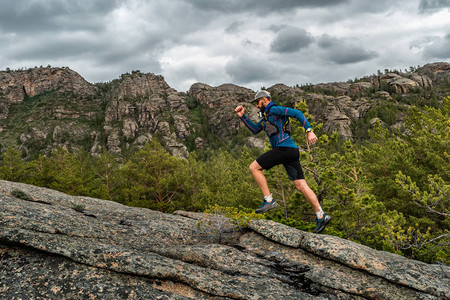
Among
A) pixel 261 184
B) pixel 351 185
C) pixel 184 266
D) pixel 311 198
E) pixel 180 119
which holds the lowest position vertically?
pixel 351 185

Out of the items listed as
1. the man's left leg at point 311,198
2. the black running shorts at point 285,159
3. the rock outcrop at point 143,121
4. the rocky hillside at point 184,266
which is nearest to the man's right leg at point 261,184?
the black running shorts at point 285,159

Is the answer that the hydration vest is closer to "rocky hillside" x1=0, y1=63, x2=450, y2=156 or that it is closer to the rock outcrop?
"rocky hillside" x1=0, y1=63, x2=450, y2=156

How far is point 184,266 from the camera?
4.76 m

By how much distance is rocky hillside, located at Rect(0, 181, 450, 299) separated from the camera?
4.14 meters

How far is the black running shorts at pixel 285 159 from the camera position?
5.96m

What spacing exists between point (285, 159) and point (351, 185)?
947cm

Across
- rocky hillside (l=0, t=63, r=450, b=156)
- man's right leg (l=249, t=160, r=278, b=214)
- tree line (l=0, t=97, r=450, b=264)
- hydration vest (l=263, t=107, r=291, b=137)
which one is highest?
rocky hillside (l=0, t=63, r=450, b=156)

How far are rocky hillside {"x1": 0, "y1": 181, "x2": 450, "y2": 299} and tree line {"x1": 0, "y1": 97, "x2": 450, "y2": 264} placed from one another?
1.66 metres

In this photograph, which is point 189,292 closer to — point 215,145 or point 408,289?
point 408,289

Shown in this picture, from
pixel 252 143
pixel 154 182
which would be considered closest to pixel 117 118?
pixel 252 143

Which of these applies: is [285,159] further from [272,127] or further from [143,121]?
[143,121]

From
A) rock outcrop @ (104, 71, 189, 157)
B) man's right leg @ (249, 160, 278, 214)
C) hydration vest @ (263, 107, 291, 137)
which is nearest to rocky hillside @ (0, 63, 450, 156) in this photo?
rock outcrop @ (104, 71, 189, 157)

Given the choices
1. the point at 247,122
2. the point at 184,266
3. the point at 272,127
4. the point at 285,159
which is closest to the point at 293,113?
the point at 272,127

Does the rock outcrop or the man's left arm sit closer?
the man's left arm
